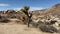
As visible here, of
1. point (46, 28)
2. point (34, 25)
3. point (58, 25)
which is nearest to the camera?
point (46, 28)

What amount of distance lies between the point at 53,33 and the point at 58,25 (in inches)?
338

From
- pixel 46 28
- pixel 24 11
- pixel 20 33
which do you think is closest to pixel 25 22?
pixel 24 11

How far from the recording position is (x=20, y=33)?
21125 millimetres

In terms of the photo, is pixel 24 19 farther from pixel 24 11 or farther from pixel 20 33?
pixel 20 33

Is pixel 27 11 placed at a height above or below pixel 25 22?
above

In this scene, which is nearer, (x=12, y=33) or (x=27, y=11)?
(x=12, y=33)

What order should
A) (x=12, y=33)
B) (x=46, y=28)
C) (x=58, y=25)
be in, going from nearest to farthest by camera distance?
1. (x=12, y=33)
2. (x=46, y=28)
3. (x=58, y=25)

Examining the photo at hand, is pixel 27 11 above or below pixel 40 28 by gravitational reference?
above

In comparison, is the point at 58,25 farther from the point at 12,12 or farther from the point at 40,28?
the point at 12,12

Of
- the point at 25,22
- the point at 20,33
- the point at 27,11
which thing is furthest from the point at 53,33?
the point at 25,22

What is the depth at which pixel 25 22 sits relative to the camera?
31906 mm

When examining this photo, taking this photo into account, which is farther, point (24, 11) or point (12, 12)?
point (12, 12)

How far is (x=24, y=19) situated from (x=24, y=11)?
4.22m

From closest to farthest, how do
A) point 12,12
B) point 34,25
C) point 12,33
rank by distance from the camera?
point 12,33
point 34,25
point 12,12
